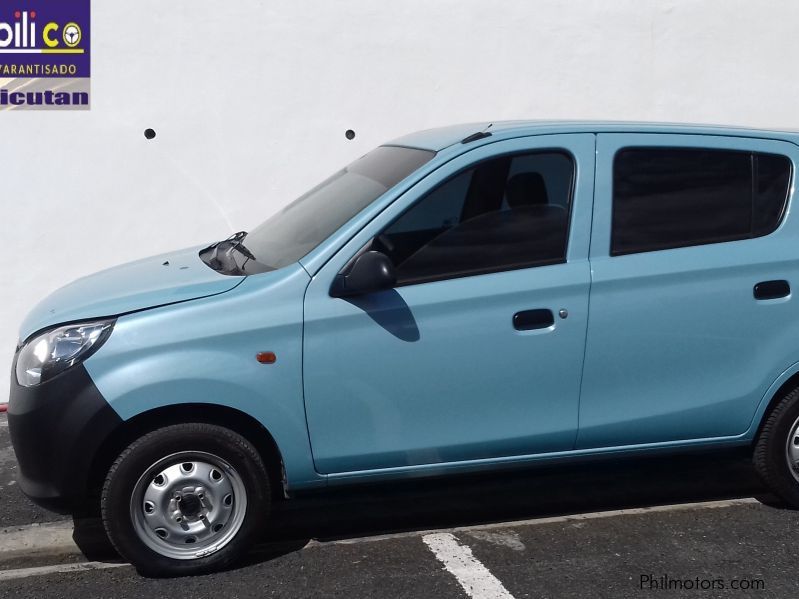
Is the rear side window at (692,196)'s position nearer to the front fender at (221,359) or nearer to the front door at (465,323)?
the front door at (465,323)

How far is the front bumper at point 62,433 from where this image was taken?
4.06m

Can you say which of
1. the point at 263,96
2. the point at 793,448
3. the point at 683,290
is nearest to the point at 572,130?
the point at 683,290

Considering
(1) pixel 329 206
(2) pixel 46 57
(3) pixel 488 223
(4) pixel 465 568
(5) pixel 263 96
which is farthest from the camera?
(5) pixel 263 96

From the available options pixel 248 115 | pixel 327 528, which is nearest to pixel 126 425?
pixel 327 528

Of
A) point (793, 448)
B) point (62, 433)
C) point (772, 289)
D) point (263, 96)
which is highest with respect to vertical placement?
point (263, 96)

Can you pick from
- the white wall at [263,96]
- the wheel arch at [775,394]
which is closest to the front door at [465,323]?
the wheel arch at [775,394]

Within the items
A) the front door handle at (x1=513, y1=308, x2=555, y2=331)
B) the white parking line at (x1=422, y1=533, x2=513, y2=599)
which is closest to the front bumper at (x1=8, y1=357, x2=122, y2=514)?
the white parking line at (x1=422, y1=533, x2=513, y2=599)

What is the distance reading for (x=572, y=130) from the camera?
181 inches

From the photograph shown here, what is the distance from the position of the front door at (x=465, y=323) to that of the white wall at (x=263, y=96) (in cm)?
321

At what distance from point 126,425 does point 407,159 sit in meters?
1.75

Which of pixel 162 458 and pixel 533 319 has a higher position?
pixel 533 319

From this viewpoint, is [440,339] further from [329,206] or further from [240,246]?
[240,246]

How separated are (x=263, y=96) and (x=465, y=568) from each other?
4.28 metres

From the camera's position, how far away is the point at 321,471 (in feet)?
14.2
